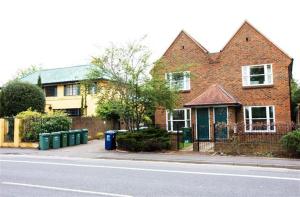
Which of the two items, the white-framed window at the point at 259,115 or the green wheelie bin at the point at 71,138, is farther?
the green wheelie bin at the point at 71,138

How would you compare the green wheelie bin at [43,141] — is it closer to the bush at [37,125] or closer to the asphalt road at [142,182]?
the bush at [37,125]

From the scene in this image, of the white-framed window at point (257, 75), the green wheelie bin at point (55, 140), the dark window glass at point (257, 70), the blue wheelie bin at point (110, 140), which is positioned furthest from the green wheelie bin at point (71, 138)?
the dark window glass at point (257, 70)

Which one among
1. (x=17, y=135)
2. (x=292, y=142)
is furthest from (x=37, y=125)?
(x=292, y=142)

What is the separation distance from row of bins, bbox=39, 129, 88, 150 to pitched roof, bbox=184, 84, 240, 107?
7.86 meters

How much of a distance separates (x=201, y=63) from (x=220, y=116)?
4806 millimetres

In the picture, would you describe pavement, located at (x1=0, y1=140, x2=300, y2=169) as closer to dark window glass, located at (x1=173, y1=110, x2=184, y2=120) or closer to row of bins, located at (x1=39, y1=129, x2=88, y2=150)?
row of bins, located at (x1=39, y1=129, x2=88, y2=150)

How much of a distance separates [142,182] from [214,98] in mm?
14237

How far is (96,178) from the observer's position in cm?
1011

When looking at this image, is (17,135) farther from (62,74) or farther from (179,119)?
(62,74)

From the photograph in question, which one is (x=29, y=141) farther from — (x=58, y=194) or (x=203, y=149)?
(x=58, y=194)

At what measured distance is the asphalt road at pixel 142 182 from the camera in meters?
8.02

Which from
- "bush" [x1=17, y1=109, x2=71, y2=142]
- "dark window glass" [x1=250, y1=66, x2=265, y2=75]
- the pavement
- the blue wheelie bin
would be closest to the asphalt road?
the pavement

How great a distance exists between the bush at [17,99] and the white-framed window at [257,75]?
1767 cm

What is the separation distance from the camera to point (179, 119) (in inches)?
999
